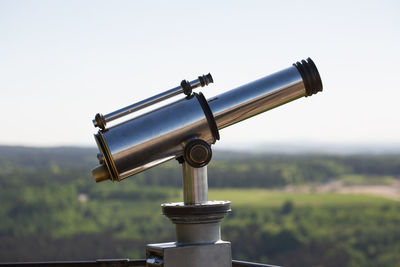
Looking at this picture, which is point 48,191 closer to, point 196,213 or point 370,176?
point 370,176

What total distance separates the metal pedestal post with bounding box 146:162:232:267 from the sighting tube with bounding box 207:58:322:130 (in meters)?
0.23

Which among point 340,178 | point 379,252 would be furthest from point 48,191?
point 379,252

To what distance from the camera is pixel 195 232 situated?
1712 mm

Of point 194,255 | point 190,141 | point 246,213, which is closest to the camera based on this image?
point 194,255

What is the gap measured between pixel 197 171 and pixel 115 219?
40090mm

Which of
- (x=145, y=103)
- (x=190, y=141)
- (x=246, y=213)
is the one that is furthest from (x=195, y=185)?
(x=246, y=213)

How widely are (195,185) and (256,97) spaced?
391 millimetres

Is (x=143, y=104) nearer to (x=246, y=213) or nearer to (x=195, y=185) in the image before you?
(x=195, y=185)

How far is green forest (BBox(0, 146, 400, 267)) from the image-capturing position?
3559 centimetres

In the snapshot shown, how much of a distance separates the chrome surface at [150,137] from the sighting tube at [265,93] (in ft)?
0.27

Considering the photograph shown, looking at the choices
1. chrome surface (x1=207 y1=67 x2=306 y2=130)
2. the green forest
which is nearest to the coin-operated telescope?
chrome surface (x1=207 y1=67 x2=306 y2=130)

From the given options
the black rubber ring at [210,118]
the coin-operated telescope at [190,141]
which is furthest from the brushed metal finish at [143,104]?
the black rubber ring at [210,118]

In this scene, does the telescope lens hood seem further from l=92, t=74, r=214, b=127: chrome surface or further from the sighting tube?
l=92, t=74, r=214, b=127: chrome surface

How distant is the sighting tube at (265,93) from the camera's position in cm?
185
